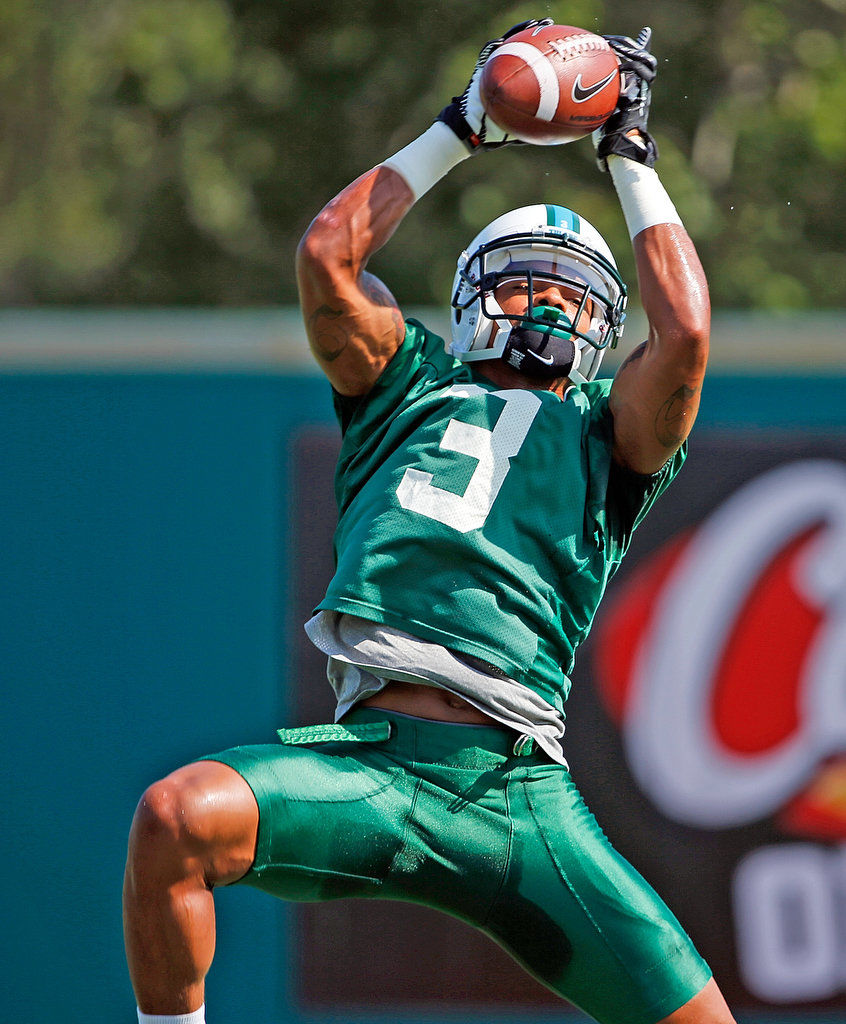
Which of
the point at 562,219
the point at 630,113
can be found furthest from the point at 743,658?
the point at 630,113

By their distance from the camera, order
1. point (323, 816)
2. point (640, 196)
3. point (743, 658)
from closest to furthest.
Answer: point (323, 816) → point (640, 196) → point (743, 658)

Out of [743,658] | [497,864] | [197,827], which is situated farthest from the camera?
[743,658]

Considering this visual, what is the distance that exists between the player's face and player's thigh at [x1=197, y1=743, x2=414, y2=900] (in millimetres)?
1053

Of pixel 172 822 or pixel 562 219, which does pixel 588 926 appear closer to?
pixel 172 822

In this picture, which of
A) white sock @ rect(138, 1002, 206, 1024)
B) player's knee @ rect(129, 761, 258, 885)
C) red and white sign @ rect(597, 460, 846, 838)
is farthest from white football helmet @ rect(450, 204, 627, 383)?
red and white sign @ rect(597, 460, 846, 838)

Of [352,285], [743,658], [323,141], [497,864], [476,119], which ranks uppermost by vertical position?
[323,141]

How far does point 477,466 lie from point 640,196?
68 centimetres

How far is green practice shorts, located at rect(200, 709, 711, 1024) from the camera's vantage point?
2.98 m

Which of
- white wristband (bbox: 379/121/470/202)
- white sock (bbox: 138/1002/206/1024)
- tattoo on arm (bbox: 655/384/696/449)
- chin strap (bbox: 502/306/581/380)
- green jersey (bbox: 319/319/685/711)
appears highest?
white wristband (bbox: 379/121/470/202)

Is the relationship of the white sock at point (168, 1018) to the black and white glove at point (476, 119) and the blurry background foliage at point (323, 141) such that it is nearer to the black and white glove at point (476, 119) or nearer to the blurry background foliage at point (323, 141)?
the black and white glove at point (476, 119)

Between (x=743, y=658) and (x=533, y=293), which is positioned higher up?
(x=533, y=293)

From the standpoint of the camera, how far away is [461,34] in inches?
421

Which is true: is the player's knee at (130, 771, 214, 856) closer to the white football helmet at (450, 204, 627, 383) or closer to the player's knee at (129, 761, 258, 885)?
the player's knee at (129, 761, 258, 885)

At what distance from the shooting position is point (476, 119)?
3250 mm
